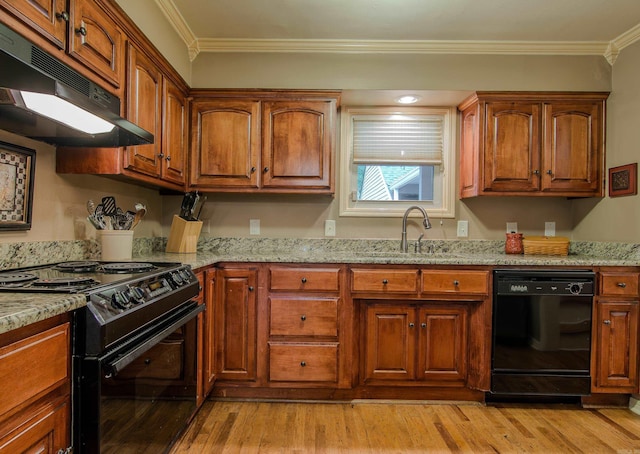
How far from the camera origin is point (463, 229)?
9.75 feet

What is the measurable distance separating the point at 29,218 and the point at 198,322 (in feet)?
2.97

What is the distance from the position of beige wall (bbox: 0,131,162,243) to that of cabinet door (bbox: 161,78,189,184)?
1.09 feet

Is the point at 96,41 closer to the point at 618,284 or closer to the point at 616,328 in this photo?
the point at 618,284

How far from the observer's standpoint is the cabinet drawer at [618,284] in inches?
90.7

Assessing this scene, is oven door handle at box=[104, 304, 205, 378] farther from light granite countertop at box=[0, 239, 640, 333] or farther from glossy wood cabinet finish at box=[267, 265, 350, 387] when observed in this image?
glossy wood cabinet finish at box=[267, 265, 350, 387]

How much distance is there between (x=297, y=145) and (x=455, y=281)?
1.39m

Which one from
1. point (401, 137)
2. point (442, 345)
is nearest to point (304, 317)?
point (442, 345)

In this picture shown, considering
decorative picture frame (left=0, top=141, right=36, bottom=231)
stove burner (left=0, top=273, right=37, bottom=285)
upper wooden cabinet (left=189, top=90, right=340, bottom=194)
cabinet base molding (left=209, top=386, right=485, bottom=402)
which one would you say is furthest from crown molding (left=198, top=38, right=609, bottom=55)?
cabinet base molding (left=209, top=386, right=485, bottom=402)

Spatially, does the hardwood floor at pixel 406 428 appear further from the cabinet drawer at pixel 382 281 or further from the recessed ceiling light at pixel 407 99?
the recessed ceiling light at pixel 407 99

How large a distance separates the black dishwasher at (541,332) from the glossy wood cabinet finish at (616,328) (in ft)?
0.22

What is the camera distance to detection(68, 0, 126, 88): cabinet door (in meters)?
1.46

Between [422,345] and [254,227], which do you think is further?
[254,227]

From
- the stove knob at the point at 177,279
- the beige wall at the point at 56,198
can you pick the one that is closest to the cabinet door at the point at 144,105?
the beige wall at the point at 56,198

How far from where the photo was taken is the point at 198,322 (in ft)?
6.59
